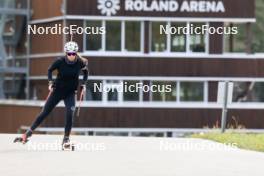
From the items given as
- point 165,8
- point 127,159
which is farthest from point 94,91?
point 127,159

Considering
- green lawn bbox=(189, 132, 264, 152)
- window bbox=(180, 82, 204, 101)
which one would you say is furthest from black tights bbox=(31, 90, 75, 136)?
window bbox=(180, 82, 204, 101)

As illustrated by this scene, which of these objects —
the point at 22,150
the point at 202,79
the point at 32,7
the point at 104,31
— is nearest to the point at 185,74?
the point at 202,79

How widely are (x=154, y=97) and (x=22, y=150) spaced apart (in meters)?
30.0

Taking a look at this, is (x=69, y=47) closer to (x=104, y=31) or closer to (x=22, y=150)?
(x=22, y=150)

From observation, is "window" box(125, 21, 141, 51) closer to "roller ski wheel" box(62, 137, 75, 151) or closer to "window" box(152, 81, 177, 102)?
"window" box(152, 81, 177, 102)

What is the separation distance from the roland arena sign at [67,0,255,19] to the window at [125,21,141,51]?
68 centimetres

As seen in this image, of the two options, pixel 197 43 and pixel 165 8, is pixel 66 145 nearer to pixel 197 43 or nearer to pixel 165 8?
pixel 165 8

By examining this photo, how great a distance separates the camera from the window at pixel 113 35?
43.0 m

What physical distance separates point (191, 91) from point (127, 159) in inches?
1275

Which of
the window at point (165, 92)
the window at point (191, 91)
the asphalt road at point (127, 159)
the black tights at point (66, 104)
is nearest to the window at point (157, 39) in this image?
the window at point (165, 92)

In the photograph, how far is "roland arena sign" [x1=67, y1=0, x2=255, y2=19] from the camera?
42938 millimetres

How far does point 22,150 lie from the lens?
13.6 meters

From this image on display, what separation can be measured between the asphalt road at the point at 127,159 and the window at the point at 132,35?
89.3 ft

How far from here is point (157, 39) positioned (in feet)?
144
